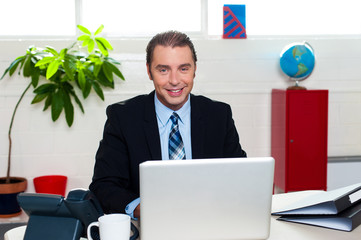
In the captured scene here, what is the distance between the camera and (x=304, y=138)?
3.58 metres

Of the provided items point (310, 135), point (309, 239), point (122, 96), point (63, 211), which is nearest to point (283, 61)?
point (310, 135)

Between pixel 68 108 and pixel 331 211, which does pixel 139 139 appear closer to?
pixel 331 211

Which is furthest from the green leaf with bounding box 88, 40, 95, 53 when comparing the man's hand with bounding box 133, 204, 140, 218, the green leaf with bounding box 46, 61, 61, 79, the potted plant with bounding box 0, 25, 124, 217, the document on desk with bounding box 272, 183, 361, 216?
the document on desk with bounding box 272, 183, 361, 216

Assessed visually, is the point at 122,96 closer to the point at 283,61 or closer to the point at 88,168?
the point at 88,168

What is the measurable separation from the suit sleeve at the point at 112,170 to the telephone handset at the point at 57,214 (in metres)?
0.34

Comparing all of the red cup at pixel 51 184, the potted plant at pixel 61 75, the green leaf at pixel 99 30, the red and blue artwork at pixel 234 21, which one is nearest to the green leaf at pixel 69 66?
the potted plant at pixel 61 75

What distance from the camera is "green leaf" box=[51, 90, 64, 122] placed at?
3.49 meters

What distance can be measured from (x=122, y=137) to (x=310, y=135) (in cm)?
201

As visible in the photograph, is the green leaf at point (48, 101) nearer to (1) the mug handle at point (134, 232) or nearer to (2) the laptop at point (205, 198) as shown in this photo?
(1) the mug handle at point (134, 232)

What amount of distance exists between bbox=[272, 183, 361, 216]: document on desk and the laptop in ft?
1.08

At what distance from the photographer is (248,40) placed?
149 inches

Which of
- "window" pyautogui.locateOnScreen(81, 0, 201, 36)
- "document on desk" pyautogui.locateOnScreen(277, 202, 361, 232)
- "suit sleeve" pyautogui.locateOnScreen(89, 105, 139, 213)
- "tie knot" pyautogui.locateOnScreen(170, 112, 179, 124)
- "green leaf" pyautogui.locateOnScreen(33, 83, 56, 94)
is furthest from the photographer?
"window" pyautogui.locateOnScreen(81, 0, 201, 36)

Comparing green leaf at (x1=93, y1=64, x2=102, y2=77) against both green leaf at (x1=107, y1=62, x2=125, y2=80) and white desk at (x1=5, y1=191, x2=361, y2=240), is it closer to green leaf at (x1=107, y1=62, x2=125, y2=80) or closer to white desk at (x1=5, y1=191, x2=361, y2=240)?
green leaf at (x1=107, y1=62, x2=125, y2=80)

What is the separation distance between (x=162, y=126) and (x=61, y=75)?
71.3 inches
